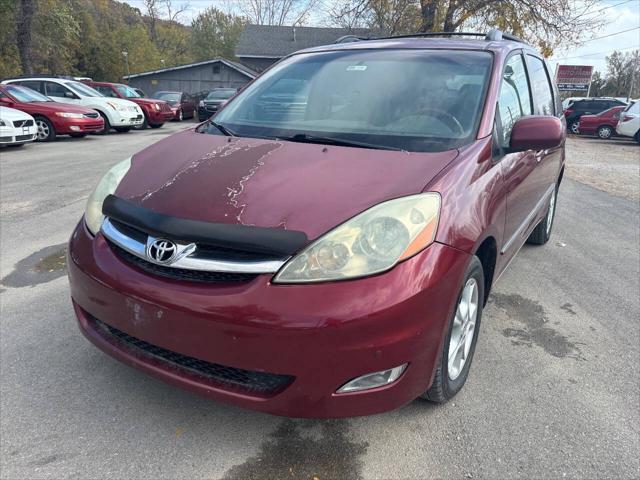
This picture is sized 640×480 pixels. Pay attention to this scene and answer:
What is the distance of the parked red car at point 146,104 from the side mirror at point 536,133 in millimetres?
17454

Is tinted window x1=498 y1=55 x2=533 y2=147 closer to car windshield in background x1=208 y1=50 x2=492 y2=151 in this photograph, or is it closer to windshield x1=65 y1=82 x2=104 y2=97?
car windshield in background x1=208 y1=50 x2=492 y2=151

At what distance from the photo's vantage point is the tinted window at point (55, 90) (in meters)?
15.0

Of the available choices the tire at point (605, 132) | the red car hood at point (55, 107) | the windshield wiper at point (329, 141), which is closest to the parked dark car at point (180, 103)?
the red car hood at point (55, 107)

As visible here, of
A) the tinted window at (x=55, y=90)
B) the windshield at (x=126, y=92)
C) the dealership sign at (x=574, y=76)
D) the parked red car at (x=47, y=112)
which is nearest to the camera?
the parked red car at (x=47, y=112)

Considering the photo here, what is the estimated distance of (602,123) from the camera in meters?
20.4

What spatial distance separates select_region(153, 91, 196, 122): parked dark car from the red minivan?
20.2 m

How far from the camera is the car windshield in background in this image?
256cm

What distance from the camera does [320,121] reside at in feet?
9.27


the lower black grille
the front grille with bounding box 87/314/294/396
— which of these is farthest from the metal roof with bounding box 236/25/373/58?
the front grille with bounding box 87/314/294/396

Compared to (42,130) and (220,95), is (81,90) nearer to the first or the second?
(42,130)

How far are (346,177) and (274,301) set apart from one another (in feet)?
2.20

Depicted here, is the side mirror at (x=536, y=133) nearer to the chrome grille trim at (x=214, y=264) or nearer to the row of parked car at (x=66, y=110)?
the chrome grille trim at (x=214, y=264)

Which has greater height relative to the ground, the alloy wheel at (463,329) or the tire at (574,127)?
the alloy wheel at (463,329)

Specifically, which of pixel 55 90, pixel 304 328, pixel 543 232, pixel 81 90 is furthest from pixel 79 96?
pixel 304 328
